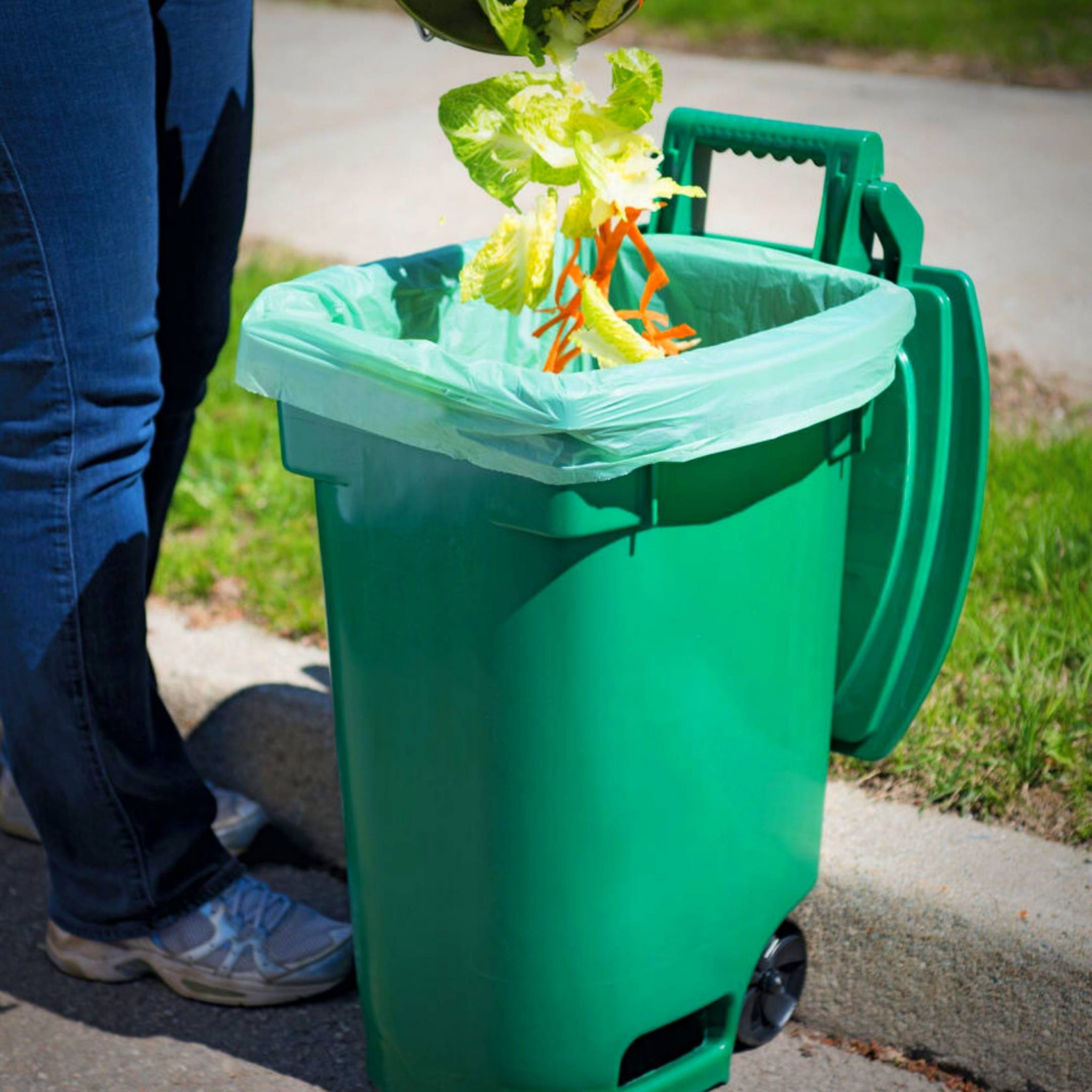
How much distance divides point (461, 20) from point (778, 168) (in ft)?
11.6

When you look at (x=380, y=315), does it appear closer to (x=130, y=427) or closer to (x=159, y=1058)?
(x=130, y=427)

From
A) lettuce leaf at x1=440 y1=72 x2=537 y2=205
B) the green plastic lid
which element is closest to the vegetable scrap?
lettuce leaf at x1=440 y1=72 x2=537 y2=205

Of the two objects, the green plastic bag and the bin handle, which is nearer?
the green plastic bag

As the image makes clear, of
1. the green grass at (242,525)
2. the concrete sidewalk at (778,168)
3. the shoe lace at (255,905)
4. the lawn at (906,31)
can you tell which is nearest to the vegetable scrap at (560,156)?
the shoe lace at (255,905)

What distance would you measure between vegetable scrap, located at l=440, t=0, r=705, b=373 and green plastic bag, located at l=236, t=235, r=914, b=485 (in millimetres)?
164

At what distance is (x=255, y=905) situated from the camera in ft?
7.05

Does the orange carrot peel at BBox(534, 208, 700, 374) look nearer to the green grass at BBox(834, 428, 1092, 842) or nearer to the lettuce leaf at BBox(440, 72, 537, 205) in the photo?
the lettuce leaf at BBox(440, 72, 537, 205)

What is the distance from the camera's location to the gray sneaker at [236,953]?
83.0 inches

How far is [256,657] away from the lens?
2.60 metres

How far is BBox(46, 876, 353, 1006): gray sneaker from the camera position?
211 centimetres

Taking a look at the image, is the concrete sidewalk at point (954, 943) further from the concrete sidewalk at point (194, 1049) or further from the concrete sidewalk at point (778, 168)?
the concrete sidewalk at point (778, 168)

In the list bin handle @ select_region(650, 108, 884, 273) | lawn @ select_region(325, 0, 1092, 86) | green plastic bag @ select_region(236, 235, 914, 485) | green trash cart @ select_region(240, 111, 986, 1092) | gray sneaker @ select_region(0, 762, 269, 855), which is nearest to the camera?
green plastic bag @ select_region(236, 235, 914, 485)

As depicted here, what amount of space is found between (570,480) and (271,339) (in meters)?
0.41

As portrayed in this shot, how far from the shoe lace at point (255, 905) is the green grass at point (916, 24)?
16.9ft
